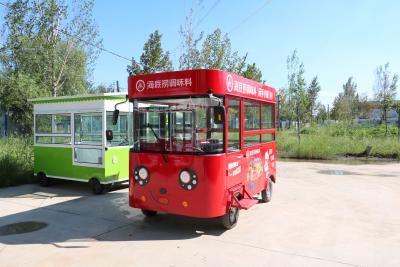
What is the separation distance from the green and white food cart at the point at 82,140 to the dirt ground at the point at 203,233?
60 centimetres

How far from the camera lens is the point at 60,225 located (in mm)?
6434

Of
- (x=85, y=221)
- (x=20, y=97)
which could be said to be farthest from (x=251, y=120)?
(x=20, y=97)

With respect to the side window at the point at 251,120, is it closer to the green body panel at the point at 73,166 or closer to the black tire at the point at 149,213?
the black tire at the point at 149,213

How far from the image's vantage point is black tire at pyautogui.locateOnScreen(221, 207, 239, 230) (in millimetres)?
5955

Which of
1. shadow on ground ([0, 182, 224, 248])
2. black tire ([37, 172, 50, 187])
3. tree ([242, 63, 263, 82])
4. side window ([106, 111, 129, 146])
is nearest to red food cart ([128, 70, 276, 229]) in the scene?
shadow on ground ([0, 182, 224, 248])

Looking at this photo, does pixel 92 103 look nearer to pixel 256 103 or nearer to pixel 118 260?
pixel 256 103

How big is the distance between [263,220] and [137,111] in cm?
302

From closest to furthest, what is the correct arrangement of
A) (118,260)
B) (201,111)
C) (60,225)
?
1. (118,260)
2. (201,111)
3. (60,225)

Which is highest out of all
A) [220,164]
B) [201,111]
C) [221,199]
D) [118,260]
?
[201,111]

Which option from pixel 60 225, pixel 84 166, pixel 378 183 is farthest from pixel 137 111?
pixel 378 183

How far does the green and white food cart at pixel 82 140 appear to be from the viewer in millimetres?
9094

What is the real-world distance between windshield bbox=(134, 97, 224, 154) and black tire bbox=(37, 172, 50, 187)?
510 centimetres

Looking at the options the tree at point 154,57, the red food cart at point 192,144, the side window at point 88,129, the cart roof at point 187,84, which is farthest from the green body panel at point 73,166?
the tree at point 154,57

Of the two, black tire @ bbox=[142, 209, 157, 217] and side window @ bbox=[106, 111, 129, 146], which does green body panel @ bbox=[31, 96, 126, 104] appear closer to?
side window @ bbox=[106, 111, 129, 146]
